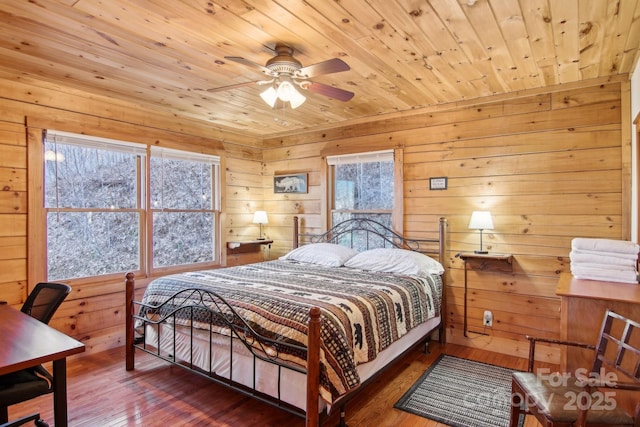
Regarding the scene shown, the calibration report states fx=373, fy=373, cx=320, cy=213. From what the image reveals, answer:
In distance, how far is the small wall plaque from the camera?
3.91 meters

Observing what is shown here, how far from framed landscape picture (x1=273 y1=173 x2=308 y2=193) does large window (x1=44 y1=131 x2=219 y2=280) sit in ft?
2.93

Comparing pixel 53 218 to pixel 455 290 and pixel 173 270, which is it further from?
pixel 455 290

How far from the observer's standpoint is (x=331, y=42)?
7.95ft

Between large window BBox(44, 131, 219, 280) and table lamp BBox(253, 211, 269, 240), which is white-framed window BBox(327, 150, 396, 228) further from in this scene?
large window BBox(44, 131, 219, 280)

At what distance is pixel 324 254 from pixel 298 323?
193 cm

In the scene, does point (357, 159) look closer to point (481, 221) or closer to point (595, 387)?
point (481, 221)

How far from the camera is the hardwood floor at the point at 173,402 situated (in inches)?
94.5

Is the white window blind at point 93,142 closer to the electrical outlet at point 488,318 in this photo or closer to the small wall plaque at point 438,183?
the small wall plaque at point 438,183

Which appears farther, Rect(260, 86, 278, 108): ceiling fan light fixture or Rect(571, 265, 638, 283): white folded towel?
Rect(260, 86, 278, 108): ceiling fan light fixture

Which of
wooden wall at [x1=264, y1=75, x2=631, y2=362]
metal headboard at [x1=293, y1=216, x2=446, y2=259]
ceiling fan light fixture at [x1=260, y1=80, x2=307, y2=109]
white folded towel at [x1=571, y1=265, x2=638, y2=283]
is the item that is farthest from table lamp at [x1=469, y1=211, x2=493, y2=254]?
ceiling fan light fixture at [x1=260, y1=80, x2=307, y2=109]

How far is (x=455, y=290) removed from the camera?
387 cm

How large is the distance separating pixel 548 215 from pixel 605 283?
1.16 m

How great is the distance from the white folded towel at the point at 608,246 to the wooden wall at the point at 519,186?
88 cm

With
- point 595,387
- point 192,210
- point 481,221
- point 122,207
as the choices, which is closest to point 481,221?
point 481,221
